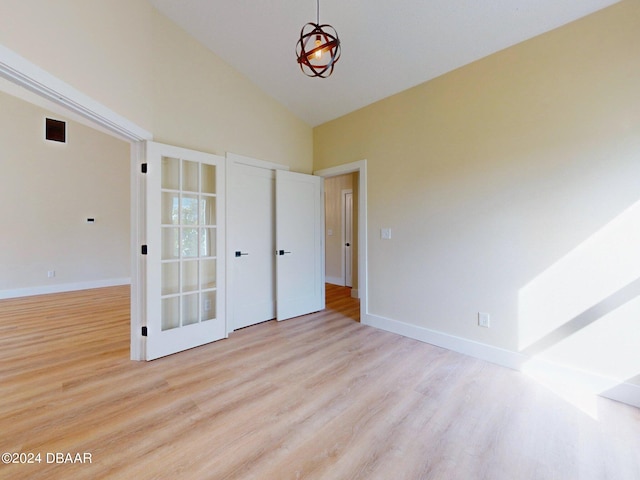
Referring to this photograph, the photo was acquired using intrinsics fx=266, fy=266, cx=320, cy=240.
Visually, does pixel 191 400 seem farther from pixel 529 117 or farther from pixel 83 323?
pixel 529 117

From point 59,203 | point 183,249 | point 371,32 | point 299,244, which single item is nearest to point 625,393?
point 299,244

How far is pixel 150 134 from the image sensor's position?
2537 millimetres

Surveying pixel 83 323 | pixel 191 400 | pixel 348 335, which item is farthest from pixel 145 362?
pixel 348 335

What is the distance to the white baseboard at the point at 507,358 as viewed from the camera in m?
1.93

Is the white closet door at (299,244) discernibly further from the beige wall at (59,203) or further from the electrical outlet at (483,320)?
the beige wall at (59,203)

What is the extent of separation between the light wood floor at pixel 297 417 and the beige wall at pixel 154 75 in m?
2.19

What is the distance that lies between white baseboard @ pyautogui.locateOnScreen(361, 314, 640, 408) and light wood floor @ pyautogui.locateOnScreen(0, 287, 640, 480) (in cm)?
9

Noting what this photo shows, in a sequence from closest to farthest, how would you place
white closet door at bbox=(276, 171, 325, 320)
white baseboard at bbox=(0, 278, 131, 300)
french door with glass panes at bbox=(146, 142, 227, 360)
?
french door with glass panes at bbox=(146, 142, 227, 360) < white closet door at bbox=(276, 171, 325, 320) < white baseboard at bbox=(0, 278, 131, 300)

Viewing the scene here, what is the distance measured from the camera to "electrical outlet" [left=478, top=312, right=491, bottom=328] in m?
2.54

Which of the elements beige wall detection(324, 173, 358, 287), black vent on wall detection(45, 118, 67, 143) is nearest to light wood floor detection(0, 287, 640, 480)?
beige wall detection(324, 173, 358, 287)

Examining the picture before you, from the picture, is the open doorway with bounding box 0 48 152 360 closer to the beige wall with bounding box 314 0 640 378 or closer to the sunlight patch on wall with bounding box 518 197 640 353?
the beige wall with bounding box 314 0 640 378

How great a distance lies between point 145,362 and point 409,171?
11.0 feet

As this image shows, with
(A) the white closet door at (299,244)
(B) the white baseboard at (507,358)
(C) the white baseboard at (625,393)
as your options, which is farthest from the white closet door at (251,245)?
(C) the white baseboard at (625,393)

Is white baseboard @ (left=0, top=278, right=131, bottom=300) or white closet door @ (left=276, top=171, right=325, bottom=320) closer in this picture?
white closet door @ (left=276, top=171, right=325, bottom=320)
